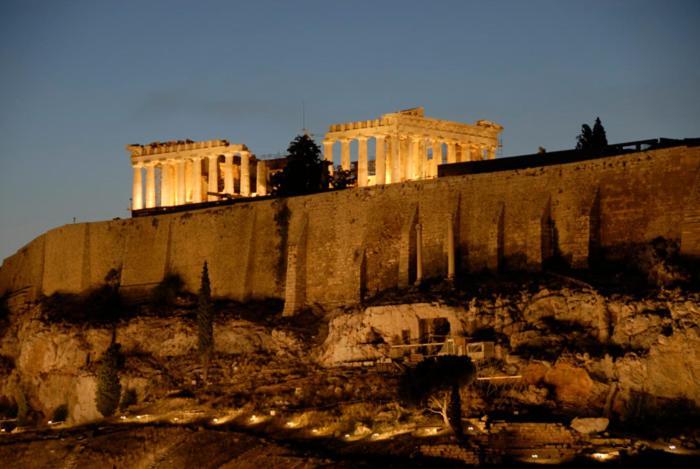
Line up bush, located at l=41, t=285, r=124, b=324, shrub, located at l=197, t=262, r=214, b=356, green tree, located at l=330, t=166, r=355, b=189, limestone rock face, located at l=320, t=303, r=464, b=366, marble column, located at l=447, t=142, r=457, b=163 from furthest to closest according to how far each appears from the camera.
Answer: marble column, located at l=447, t=142, r=457, b=163 < green tree, located at l=330, t=166, r=355, b=189 < bush, located at l=41, t=285, r=124, b=324 < shrub, located at l=197, t=262, r=214, b=356 < limestone rock face, located at l=320, t=303, r=464, b=366

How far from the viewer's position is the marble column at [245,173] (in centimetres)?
7800

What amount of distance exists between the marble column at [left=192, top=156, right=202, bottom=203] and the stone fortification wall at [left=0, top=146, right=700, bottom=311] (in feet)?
21.0

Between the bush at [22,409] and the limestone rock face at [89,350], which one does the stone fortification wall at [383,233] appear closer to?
the limestone rock face at [89,350]

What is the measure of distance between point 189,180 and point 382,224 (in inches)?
810

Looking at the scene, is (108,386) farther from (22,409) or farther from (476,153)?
(476,153)

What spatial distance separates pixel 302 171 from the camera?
74.1 m

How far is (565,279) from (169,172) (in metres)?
34.1

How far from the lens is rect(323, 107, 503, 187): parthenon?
2817 inches

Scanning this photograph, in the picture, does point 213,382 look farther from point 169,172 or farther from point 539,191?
point 169,172

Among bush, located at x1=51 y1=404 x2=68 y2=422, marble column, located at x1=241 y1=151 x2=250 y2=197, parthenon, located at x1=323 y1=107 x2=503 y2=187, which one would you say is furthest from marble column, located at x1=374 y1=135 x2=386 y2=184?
bush, located at x1=51 y1=404 x2=68 y2=422

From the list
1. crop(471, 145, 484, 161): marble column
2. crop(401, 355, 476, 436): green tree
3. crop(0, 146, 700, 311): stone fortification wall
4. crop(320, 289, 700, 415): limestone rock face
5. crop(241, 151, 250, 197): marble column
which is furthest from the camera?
crop(241, 151, 250, 197): marble column

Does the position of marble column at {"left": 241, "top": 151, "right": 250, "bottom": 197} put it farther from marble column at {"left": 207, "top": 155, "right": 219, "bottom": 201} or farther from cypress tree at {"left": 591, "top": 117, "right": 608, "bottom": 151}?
cypress tree at {"left": 591, "top": 117, "right": 608, "bottom": 151}

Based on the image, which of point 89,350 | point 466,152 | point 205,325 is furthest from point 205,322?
point 466,152

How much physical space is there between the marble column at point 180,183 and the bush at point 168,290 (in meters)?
10.4
